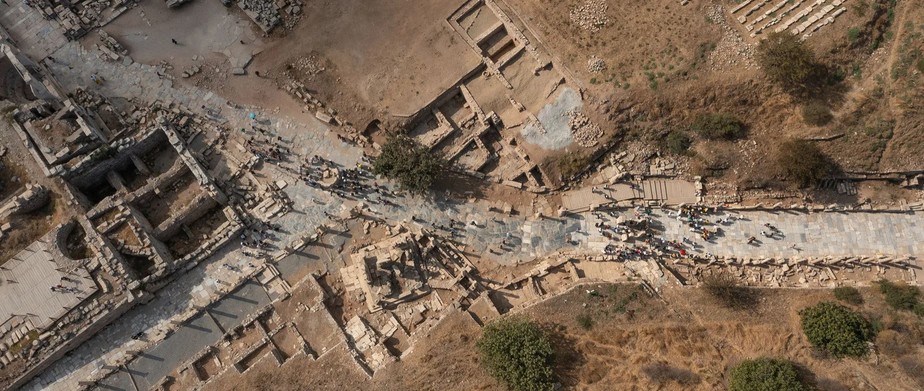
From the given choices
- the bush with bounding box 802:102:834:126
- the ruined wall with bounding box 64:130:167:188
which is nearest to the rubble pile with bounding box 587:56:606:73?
the bush with bounding box 802:102:834:126

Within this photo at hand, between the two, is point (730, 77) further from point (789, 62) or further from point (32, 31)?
point (32, 31)

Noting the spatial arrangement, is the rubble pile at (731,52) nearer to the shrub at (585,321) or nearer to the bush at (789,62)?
the bush at (789,62)

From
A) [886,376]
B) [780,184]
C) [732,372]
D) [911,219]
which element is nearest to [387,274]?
[732,372]

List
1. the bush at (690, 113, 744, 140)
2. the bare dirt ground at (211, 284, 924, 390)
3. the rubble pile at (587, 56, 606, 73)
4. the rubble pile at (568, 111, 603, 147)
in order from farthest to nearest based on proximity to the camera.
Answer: the rubble pile at (568, 111, 603, 147) → the rubble pile at (587, 56, 606, 73) → the bush at (690, 113, 744, 140) → the bare dirt ground at (211, 284, 924, 390)

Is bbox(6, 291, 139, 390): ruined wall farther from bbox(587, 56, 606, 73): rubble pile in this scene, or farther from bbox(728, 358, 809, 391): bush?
bbox(728, 358, 809, 391): bush

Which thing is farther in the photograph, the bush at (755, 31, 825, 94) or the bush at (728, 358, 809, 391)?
the bush at (755, 31, 825, 94)

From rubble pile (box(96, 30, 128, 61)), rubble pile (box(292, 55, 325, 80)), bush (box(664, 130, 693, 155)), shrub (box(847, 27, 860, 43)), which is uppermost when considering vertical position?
rubble pile (box(96, 30, 128, 61))
